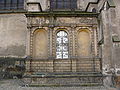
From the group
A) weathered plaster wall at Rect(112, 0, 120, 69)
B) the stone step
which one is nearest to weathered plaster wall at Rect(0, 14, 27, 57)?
the stone step

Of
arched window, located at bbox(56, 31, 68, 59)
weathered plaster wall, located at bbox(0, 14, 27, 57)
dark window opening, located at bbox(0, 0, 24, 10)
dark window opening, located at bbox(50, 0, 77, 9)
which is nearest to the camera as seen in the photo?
arched window, located at bbox(56, 31, 68, 59)

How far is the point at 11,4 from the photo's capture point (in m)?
17.0

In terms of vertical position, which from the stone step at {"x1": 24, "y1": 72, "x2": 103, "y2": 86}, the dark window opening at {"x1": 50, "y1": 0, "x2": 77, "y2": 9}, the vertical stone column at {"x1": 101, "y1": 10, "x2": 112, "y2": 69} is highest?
the dark window opening at {"x1": 50, "y1": 0, "x2": 77, "y2": 9}

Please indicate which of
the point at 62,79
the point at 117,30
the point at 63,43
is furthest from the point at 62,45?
the point at 117,30

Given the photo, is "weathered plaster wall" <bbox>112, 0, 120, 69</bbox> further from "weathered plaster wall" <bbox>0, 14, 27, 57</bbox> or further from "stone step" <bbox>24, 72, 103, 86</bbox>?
"weathered plaster wall" <bbox>0, 14, 27, 57</bbox>

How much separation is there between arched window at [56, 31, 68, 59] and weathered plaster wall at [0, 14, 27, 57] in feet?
15.4

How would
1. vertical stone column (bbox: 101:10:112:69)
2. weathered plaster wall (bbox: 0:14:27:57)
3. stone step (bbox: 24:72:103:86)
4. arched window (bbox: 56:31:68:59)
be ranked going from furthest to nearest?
weathered plaster wall (bbox: 0:14:27:57), arched window (bbox: 56:31:68:59), stone step (bbox: 24:72:103:86), vertical stone column (bbox: 101:10:112:69)

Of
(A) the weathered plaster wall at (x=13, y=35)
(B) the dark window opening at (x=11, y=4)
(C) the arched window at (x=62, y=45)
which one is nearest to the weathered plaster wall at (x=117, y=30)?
(C) the arched window at (x=62, y=45)

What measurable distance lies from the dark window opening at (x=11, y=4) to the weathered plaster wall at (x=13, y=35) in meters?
1.29

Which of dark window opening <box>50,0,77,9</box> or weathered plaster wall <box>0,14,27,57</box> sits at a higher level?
dark window opening <box>50,0,77,9</box>

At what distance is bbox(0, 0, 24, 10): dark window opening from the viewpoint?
1690 centimetres

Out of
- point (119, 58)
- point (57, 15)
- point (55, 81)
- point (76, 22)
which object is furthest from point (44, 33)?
point (119, 58)

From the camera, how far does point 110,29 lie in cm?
1090

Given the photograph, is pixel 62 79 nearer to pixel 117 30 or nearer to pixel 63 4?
pixel 117 30
